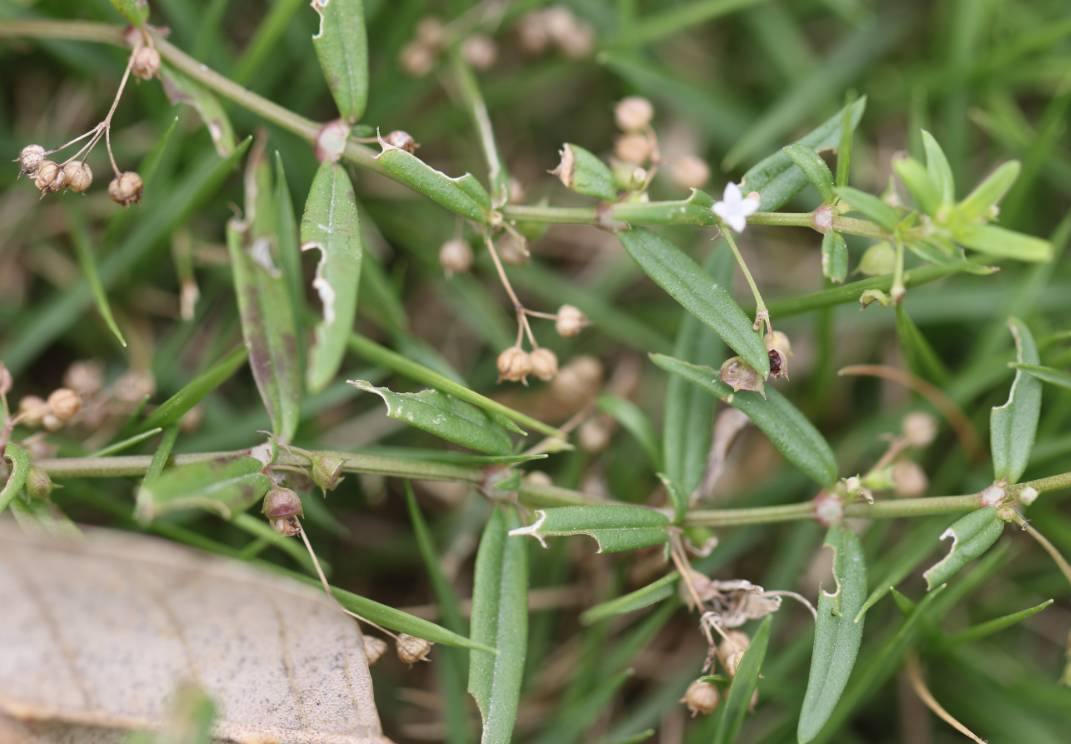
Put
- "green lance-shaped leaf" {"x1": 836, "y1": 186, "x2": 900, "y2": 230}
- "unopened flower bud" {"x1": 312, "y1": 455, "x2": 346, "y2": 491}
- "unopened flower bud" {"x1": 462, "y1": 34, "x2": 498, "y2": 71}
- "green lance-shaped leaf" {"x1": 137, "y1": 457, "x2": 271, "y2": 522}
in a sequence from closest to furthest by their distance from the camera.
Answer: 1. "green lance-shaped leaf" {"x1": 137, "y1": 457, "x2": 271, "y2": 522}
2. "green lance-shaped leaf" {"x1": 836, "y1": 186, "x2": 900, "y2": 230}
3. "unopened flower bud" {"x1": 312, "y1": 455, "x2": 346, "y2": 491}
4. "unopened flower bud" {"x1": 462, "y1": 34, "x2": 498, "y2": 71}

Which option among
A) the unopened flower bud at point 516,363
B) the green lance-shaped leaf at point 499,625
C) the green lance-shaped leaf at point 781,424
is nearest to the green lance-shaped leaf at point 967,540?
the green lance-shaped leaf at point 781,424

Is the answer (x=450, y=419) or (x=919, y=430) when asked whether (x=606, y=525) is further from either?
(x=919, y=430)

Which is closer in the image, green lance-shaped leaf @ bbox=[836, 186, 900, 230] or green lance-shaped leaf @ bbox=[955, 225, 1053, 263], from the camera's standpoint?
green lance-shaped leaf @ bbox=[955, 225, 1053, 263]

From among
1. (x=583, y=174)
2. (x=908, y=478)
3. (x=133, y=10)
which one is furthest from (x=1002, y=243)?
(x=133, y=10)

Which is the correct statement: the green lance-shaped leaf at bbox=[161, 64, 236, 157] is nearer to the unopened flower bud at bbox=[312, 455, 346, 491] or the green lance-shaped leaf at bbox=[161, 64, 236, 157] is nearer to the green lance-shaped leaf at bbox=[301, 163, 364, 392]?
the green lance-shaped leaf at bbox=[301, 163, 364, 392]

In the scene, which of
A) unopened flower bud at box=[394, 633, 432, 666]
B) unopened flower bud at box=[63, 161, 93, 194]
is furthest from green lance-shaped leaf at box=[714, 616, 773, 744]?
unopened flower bud at box=[63, 161, 93, 194]

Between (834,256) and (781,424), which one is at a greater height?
(834,256)

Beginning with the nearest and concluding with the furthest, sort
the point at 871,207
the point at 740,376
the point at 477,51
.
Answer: the point at 871,207 → the point at 740,376 → the point at 477,51

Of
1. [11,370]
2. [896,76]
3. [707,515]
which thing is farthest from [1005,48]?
[11,370]
